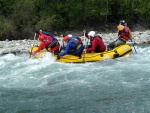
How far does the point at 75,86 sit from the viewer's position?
10.2 metres

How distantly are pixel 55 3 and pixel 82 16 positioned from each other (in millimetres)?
3337

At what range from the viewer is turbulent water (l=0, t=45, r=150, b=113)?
27.3 ft

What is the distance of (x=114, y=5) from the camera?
35.1 metres

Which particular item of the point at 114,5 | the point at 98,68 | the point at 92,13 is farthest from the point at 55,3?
the point at 98,68

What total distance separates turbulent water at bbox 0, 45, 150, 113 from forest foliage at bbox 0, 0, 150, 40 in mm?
15303

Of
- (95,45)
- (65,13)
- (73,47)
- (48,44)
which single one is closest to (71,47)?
(73,47)

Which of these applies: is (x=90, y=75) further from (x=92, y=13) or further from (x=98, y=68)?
(x=92, y=13)

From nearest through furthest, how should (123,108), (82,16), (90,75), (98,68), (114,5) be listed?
(123,108)
(90,75)
(98,68)
(82,16)
(114,5)

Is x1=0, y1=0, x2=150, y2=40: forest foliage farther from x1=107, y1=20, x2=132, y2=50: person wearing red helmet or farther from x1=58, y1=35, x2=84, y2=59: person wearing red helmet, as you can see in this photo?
x1=58, y1=35, x2=84, y2=59: person wearing red helmet

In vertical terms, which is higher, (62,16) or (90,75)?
(62,16)

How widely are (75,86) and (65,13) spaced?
80.8 ft

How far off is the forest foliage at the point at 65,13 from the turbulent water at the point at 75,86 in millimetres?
15303

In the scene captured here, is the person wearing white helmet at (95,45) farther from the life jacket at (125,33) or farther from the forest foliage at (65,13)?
the forest foliage at (65,13)

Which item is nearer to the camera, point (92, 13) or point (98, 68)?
point (98, 68)
